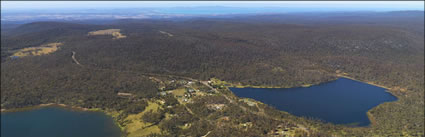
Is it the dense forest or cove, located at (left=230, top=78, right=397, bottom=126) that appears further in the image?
cove, located at (left=230, top=78, right=397, bottom=126)

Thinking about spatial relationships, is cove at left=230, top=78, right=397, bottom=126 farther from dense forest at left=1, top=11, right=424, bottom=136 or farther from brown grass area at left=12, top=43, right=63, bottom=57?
brown grass area at left=12, top=43, right=63, bottom=57

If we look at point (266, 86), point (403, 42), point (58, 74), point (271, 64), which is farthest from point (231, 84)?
point (403, 42)

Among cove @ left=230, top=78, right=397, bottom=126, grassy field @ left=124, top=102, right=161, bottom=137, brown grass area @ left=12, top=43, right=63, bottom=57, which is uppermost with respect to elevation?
brown grass area @ left=12, top=43, right=63, bottom=57

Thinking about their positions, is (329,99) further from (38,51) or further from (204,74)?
(38,51)

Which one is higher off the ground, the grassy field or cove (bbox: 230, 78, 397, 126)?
cove (bbox: 230, 78, 397, 126)

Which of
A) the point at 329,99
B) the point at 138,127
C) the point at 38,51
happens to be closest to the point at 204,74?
the point at 138,127

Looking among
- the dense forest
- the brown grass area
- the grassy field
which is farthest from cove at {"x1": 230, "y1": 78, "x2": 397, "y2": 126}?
the brown grass area

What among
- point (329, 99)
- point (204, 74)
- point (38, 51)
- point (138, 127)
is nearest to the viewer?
point (138, 127)

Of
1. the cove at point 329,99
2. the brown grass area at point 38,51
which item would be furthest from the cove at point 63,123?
the brown grass area at point 38,51

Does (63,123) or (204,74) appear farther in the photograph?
(204,74)
